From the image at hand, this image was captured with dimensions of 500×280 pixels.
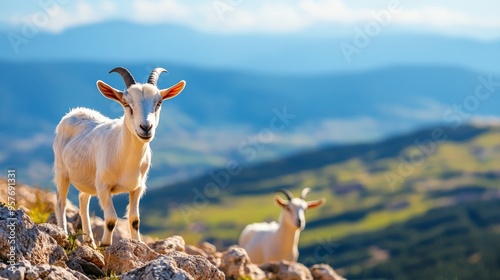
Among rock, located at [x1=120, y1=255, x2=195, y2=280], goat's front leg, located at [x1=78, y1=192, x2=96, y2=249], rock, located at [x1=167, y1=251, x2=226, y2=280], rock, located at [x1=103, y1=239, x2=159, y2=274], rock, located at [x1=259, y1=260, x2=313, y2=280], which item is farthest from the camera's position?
rock, located at [x1=259, y1=260, x2=313, y2=280]

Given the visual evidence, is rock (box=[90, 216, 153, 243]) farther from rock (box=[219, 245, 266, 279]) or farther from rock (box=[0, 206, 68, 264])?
rock (box=[0, 206, 68, 264])

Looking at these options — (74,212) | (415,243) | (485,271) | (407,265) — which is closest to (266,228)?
(74,212)

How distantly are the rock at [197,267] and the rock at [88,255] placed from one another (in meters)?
1.37

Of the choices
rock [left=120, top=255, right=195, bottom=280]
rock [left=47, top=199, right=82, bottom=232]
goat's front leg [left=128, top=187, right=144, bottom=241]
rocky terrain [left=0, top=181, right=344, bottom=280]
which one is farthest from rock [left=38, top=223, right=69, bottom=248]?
rock [left=47, top=199, right=82, bottom=232]

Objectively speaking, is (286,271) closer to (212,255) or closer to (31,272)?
(212,255)

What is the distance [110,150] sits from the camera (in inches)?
502

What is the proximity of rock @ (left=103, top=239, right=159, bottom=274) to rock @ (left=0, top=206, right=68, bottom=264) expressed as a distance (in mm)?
952

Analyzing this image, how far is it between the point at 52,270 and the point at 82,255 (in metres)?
2.49

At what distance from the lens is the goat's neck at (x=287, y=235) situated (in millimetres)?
25266

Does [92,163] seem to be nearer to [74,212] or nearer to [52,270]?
[74,212]

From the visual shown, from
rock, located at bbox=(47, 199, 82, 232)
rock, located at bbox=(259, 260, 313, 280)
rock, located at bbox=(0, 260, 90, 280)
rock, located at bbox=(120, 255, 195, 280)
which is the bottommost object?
rock, located at bbox=(0, 260, 90, 280)

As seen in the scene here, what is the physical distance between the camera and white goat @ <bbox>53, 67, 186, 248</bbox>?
470 inches

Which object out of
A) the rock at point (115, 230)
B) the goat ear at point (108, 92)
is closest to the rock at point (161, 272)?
the goat ear at point (108, 92)

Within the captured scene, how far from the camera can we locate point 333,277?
51.3 ft
